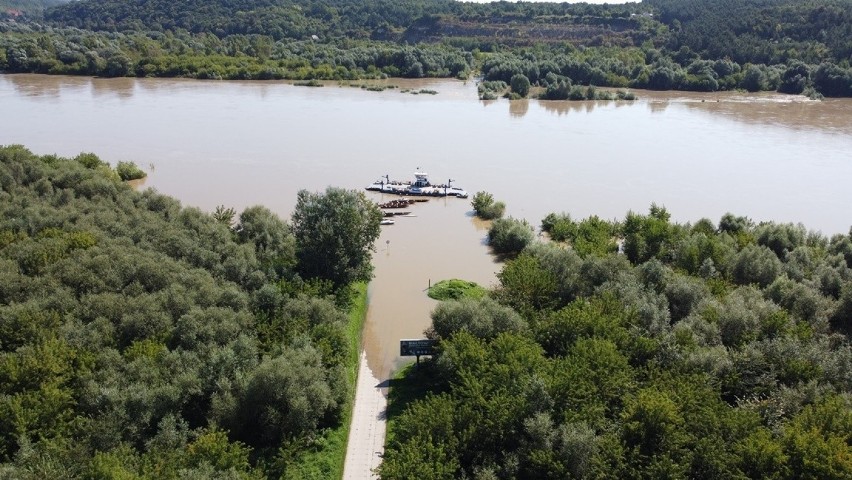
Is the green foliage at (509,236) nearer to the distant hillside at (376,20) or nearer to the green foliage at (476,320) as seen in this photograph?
the green foliage at (476,320)

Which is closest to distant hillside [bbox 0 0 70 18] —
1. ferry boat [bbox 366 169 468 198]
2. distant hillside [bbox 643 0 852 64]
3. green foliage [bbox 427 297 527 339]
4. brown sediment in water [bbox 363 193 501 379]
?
distant hillside [bbox 643 0 852 64]

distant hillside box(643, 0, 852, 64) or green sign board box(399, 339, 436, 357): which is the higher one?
distant hillside box(643, 0, 852, 64)

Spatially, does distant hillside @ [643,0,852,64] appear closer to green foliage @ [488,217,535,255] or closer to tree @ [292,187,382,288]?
green foliage @ [488,217,535,255]

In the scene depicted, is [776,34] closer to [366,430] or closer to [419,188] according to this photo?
[419,188]

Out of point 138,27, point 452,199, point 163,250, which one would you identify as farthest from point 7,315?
point 138,27

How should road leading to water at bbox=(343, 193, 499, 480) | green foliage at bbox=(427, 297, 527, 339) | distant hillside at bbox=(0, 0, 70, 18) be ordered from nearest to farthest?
road leading to water at bbox=(343, 193, 499, 480) → green foliage at bbox=(427, 297, 527, 339) → distant hillside at bbox=(0, 0, 70, 18)
